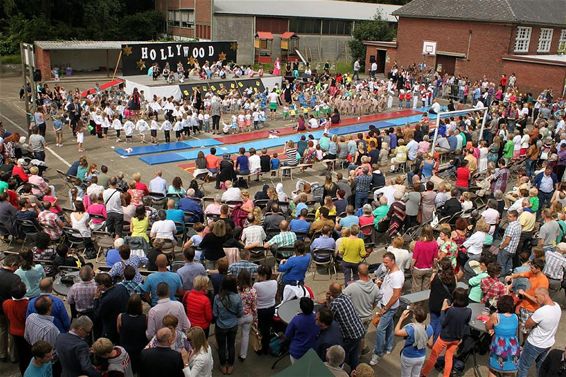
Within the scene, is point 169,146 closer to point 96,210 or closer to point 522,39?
point 96,210

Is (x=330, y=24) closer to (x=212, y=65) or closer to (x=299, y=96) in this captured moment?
(x=212, y=65)

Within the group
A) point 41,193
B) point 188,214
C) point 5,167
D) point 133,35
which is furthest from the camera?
point 133,35

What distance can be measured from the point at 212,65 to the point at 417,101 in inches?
483

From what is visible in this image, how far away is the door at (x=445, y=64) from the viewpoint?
125 ft

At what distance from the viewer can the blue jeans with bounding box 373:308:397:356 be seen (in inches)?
305

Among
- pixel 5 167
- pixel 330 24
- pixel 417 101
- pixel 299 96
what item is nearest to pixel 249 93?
pixel 299 96

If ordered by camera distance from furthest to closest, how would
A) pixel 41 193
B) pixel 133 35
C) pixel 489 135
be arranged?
pixel 133 35, pixel 489 135, pixel 41 193

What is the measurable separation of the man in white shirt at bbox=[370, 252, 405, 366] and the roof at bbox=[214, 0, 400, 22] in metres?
41.2

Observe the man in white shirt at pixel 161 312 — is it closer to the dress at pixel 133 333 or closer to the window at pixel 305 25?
the dress at pixel 133 333

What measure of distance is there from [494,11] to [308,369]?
117 feet

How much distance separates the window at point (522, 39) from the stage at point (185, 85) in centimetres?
1677

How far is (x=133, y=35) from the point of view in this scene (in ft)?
165

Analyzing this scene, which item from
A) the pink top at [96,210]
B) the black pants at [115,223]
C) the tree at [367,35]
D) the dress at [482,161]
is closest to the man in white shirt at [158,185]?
the black pants at [115,223]

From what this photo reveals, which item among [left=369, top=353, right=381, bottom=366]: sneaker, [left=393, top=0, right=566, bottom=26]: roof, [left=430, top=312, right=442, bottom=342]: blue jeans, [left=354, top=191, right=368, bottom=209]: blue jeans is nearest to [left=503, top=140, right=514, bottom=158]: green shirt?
[left=354, top=191, right=368, bottom=209]: blue jeans
